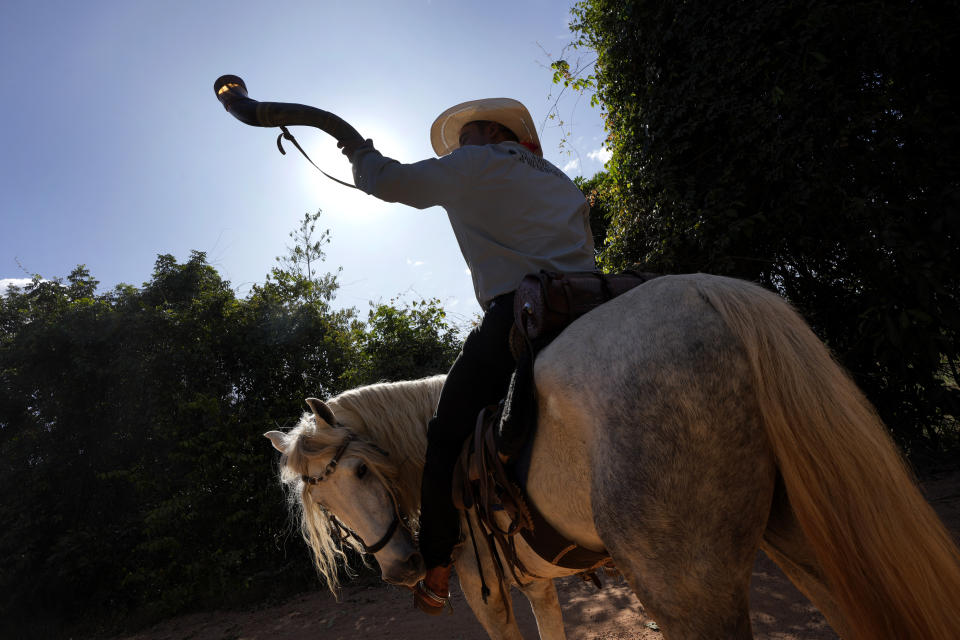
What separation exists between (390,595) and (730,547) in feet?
19.6

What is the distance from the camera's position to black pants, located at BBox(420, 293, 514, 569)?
193cm

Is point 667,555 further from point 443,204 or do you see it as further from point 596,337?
point 443,204

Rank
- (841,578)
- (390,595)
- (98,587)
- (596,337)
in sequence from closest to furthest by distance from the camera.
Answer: (841,578), (596,337), (390,595), (98,587)

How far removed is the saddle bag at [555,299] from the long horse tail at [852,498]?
0.50 metres

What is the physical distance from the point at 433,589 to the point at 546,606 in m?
0.68

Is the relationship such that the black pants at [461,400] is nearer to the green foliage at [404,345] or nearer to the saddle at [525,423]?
the saddle at [525,423]

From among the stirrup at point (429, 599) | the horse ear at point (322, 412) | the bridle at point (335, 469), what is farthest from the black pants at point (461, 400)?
the horse ear at point (322, 412)

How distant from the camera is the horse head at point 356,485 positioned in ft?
7.75

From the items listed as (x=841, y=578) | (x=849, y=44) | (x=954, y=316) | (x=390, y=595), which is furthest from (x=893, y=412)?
(x=390, y=595)

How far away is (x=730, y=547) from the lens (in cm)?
112

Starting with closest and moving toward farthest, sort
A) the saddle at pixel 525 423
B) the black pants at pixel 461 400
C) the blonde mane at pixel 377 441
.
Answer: the saddle at pixel 525 423, the black pants at pixel 461 400, the blonde mane at pixel 377 441

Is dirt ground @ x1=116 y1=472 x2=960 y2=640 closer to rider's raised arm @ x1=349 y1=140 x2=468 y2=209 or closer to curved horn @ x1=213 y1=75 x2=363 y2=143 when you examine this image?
rider's raised arm @ x1=349 y1=140 x2=468 y2=209

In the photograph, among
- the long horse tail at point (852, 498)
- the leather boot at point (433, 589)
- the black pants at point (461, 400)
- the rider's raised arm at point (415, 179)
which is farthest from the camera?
the leather boot at point (433, 589)

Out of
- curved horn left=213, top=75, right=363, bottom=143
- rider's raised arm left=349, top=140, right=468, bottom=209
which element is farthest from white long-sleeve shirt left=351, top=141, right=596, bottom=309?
curved horn left=213, top=75, right=363, bottom=143
